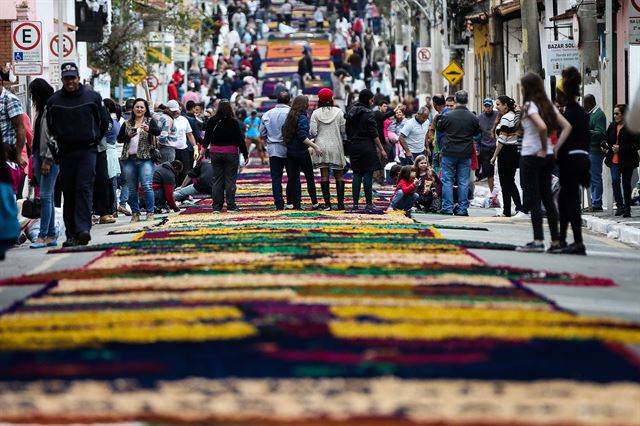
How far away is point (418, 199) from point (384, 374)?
57.2 feet

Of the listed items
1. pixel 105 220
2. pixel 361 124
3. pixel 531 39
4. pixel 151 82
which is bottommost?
pixel 105 220

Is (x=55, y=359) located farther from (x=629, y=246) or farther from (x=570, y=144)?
(x=629, y=246)

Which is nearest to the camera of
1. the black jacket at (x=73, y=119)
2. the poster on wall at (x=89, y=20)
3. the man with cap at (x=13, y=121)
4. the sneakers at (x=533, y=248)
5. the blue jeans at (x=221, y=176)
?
the sneakers at (x=533, y=248)

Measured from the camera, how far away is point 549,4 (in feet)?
150

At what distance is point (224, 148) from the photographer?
80.5 ft

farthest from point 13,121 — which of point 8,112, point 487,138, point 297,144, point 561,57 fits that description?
point 487,138

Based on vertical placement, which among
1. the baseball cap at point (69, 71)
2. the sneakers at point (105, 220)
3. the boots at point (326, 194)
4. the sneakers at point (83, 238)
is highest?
the baseball cap at point (69, 71)

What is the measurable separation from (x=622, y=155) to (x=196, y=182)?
316 inches

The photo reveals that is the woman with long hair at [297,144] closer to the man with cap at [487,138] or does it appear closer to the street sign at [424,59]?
the man with cap at [487,138]

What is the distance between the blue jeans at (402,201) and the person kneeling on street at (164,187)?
3.92 metres

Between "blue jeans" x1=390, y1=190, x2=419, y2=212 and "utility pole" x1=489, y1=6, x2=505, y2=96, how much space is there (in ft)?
91.7

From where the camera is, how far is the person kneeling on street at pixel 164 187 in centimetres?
2652

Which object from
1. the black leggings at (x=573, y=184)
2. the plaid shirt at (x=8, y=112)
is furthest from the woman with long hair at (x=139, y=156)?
the black leggings at (x=573, y=184)

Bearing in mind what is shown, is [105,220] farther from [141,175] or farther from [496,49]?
[496,49]
